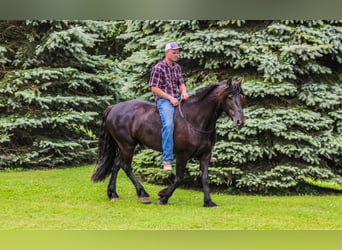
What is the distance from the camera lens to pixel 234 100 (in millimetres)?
6438

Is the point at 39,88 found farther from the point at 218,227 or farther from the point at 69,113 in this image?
the point at 218,227

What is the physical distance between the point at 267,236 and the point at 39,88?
6.68 m

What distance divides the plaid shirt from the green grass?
1.59m

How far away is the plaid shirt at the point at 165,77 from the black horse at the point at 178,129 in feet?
0.92

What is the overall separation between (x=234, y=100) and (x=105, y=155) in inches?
85.0

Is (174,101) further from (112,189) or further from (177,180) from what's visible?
(112,189)

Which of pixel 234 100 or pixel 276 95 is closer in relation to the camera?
pixel 234 100

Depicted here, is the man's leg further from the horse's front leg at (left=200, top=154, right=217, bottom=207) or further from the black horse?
the horse's front leg at (left=200, top=154, right=217, bottom=207)

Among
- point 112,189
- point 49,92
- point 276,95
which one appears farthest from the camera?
point 49,92

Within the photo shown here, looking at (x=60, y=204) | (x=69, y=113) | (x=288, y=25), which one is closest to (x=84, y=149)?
(x=69, y=113)

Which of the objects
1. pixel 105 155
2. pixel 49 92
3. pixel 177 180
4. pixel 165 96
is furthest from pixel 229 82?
pixel 49 92

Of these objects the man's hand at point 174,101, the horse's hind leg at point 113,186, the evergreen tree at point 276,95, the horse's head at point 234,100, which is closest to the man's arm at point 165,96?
the man's hand at point 174,101

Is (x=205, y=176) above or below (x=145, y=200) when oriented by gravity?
above

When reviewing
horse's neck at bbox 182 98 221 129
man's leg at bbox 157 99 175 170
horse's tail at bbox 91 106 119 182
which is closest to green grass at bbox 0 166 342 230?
horse's tail at bbox 91 106 119 182
